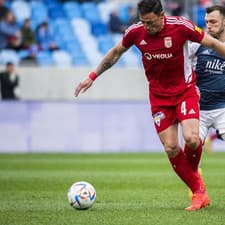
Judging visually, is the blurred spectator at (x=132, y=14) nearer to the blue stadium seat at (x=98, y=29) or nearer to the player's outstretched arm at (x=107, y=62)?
the blue stadium seat at (x=98, y=29)

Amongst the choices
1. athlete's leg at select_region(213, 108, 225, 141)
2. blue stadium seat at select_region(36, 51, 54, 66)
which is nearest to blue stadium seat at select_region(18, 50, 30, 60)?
blue stadium seat at select_region(36, 51, 54, 66)

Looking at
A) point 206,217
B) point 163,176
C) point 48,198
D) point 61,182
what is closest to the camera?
point 206,217

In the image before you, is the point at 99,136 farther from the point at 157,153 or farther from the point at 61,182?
the point at 61,182

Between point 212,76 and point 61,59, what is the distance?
44.0 ft

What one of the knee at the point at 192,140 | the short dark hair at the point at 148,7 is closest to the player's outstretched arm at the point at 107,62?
the short dark hair at the point at 148,7

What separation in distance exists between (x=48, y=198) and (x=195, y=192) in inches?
78.4

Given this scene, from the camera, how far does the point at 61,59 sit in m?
23.0

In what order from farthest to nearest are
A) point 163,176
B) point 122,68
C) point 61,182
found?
point 122,68 < point 163,176 < point 61,182

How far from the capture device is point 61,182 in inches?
491

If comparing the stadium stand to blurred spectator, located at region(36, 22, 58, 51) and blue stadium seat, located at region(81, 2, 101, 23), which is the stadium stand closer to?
blue stadium seat, located at region(81, 2, 101, 23)

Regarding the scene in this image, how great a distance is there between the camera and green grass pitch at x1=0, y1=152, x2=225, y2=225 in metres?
8.00

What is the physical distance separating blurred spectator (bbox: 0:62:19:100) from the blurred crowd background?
1143 mm

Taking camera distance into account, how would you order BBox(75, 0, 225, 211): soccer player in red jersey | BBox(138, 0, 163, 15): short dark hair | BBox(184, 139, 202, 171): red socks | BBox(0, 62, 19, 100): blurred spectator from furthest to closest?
BBox(0, 62, 19, 100): blurred spectator → BBox(184, 139, 202, 171): red socks → BBox(75, 0, 225, 211): soccer player in red jersey → BBox(138, 0, 163, 15): short dark hair

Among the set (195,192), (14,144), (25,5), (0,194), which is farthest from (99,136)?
(195,192)
